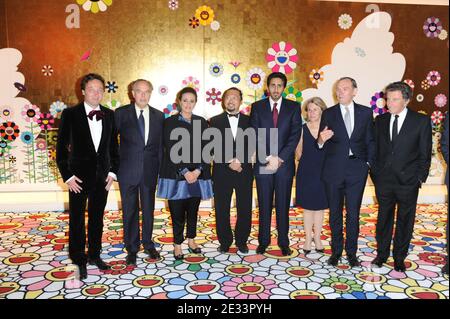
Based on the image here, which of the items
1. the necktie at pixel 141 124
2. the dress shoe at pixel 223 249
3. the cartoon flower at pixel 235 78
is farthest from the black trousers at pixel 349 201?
the cartoon flower at pixel 235 78

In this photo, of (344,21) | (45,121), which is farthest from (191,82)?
(344,21)

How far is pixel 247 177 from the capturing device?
11.8ft

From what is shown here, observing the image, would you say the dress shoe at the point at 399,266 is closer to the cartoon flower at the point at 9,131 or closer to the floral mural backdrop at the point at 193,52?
the floral mural backdrop at the point at 193,52

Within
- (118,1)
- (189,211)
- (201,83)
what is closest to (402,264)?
(189,211)

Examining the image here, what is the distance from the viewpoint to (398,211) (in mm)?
3186

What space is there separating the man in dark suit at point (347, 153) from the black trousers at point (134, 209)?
1586 mm

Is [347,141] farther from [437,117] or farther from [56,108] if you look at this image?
[56,108]

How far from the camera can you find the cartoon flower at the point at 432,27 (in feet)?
19.4

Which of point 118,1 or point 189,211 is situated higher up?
point 118,1

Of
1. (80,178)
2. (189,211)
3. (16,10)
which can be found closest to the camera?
(80,178)

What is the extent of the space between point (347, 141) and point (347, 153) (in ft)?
0.34

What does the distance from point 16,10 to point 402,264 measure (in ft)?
18.7

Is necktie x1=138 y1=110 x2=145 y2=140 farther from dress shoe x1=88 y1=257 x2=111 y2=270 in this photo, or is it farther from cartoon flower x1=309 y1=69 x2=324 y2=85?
cartoon flower x1=309 y1=69 x2=324 y2=85
